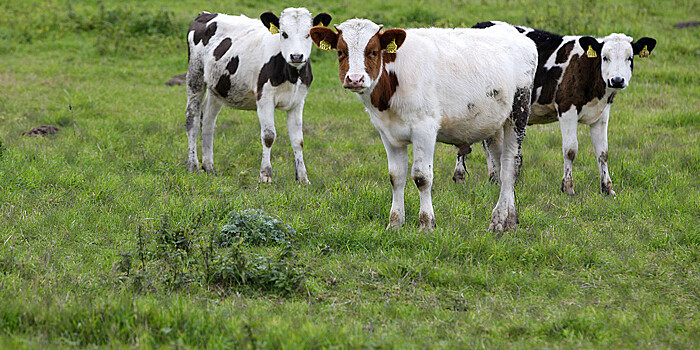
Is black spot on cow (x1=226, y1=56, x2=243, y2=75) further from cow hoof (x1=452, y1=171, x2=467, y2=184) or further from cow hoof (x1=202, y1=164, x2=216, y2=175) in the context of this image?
cow hoof (x1=452, y1=171, x2=467, y2=184)

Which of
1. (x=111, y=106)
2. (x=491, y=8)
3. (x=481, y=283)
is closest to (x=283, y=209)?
(x=481, y=283)

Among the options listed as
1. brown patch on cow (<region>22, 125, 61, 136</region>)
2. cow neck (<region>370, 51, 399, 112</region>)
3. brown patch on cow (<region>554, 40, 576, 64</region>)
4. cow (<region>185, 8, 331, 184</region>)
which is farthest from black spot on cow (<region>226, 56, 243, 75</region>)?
brown patch on cow (<region>554, 40, 576, 64</region>)

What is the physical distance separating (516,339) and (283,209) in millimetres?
3699

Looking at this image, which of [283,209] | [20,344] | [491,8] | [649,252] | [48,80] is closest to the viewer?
[20,344]

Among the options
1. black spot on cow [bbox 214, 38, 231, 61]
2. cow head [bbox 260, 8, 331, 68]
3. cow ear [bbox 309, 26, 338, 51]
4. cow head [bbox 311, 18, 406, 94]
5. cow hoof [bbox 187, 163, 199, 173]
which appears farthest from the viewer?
black spot on cow [bbox 214, 38, 231, 61]

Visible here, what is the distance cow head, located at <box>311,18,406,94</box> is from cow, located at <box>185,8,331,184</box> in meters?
2.68

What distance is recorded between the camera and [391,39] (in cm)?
677

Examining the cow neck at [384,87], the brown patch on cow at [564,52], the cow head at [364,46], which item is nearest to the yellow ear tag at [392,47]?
the cow head at [364,46]

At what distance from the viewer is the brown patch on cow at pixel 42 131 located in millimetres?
11434

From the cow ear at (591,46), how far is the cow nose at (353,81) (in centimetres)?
448

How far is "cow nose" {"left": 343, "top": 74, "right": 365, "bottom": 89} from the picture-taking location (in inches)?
252

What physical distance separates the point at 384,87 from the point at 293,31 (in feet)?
10.6

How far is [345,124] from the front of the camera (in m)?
13.3

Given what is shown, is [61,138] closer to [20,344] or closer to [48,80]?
[48,80]
